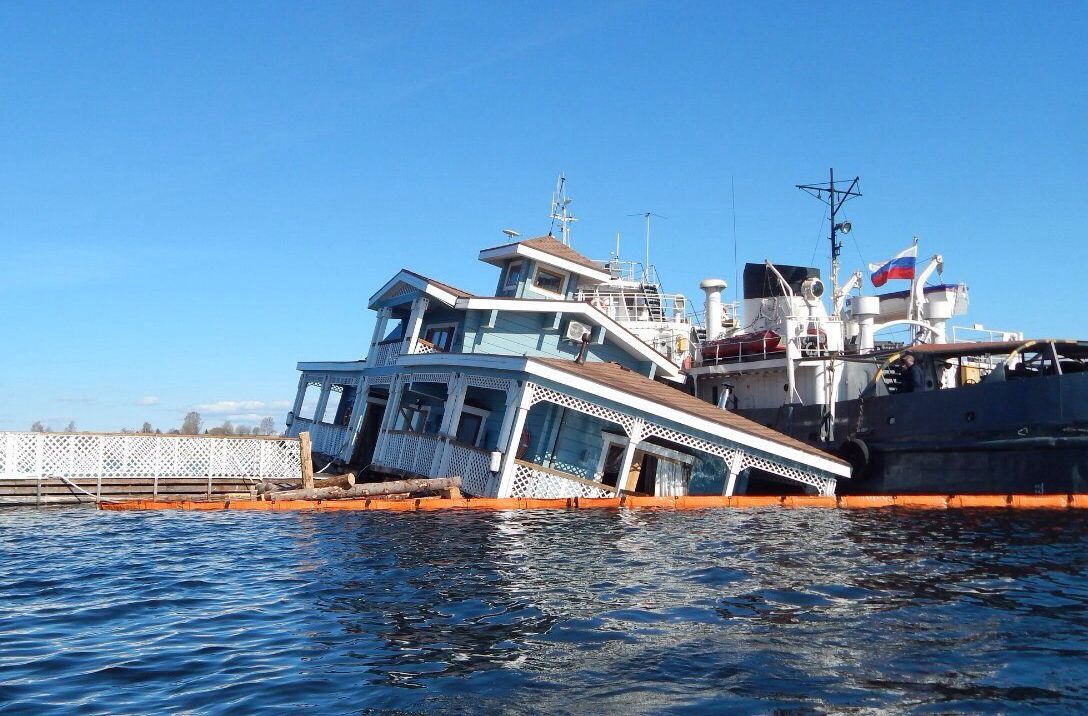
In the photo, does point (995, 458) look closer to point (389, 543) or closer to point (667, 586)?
point (667, 586)

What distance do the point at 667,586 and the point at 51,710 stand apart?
7403mm

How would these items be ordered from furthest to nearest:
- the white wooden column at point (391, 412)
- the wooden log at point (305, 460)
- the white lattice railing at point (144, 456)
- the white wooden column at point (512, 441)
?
the white wooden column at point (391, 412) < the wooden log at point (305, 460) < the white lattice railing at point (144, 456) < the white wooden column at point (512, 441)

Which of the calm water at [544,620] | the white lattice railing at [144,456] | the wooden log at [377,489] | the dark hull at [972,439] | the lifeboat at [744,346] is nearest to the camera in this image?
the calm water at [544,620]

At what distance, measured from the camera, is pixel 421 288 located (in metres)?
26.9

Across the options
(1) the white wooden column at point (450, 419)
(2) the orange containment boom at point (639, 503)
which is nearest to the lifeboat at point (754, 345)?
(2) the orange containment boom at point (639, 503)

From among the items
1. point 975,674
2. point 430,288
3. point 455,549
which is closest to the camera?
point 975,674

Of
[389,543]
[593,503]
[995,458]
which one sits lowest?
[389,543]

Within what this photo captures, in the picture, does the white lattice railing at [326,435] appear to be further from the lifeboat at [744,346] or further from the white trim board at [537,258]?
the lifeboat at [744,346]

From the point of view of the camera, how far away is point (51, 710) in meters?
6.82

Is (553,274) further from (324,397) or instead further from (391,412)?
(324,397)

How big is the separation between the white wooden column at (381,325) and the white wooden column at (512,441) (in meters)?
10.6

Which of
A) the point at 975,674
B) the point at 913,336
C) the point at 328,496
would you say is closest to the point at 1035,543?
the point at 975,674

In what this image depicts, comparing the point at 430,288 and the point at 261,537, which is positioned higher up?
the point at 430,288

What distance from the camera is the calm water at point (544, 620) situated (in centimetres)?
723
